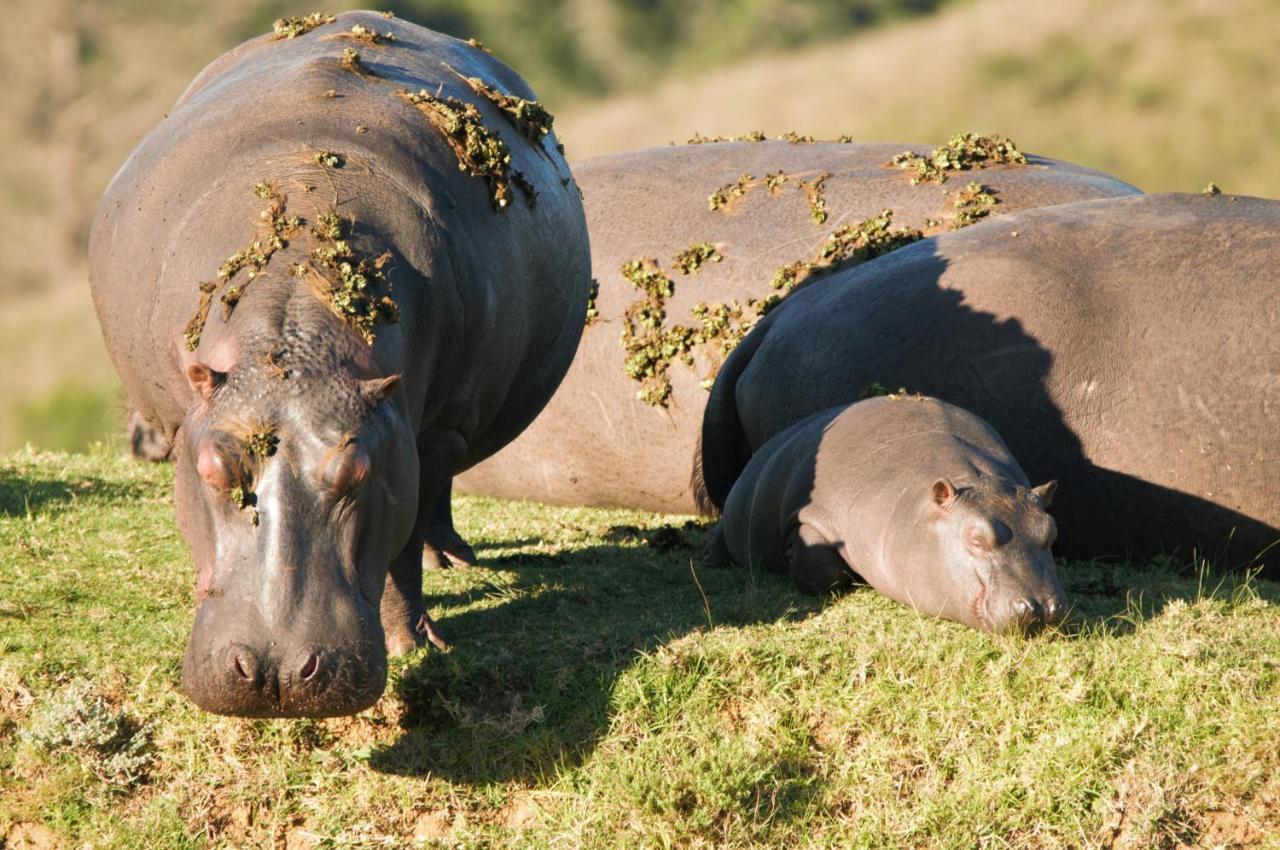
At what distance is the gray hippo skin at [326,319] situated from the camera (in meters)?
4.33

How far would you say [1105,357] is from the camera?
7148mm

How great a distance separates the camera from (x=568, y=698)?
5367 millimetres

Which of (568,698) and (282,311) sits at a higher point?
(282,311)

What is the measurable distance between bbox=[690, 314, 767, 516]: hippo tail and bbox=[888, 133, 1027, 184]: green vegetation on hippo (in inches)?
61.6

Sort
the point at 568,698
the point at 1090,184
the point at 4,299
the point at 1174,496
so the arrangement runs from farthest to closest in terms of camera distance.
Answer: the point at 4,299
the point at 1090,184
the point at 1174,496
the point at 568,698

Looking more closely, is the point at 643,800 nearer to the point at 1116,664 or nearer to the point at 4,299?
the point at 1116,664

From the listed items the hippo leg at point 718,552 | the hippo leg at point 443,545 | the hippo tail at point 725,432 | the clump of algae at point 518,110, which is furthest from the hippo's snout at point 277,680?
the hippo tail at point 725,432

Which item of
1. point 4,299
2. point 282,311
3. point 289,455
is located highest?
point 282,311

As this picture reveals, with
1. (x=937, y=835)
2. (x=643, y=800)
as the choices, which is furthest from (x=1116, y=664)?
(x=643, y=800)

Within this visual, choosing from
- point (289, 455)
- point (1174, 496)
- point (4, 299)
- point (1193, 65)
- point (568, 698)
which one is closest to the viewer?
point (289, 455)

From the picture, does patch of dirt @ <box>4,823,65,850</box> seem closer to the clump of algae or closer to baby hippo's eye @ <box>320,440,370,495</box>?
baby hippo's eye @ <box>320,440,370,495</box>

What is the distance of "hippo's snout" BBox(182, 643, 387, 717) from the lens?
4.25 meters

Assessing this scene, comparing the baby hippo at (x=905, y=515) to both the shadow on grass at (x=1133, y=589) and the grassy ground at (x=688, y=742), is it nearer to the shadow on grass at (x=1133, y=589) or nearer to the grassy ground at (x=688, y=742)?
the grassy ground at (x=688, y=742)

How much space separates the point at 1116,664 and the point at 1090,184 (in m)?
→ 4.57
